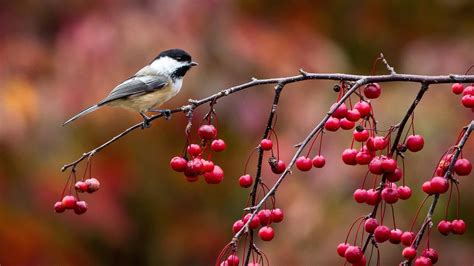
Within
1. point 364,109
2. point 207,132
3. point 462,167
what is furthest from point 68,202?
point 462,167

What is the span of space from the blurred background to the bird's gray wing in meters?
0.90

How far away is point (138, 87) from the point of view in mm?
4055

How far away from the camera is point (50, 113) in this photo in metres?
4.99

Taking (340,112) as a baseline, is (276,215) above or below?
below

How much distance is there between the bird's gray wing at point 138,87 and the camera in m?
3.98

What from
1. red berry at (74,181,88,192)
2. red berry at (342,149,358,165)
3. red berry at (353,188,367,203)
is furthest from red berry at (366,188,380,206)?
red berry at (74,181,88,192)

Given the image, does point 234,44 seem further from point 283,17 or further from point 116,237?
point 116,237

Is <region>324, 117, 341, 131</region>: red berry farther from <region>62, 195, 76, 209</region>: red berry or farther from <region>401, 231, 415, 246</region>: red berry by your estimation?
<region>62, 195, 76, 209</region>: red berry

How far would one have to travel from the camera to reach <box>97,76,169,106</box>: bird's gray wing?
13.1 ft

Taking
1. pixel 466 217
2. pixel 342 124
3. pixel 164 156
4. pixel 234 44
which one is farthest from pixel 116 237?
pixel 342 124

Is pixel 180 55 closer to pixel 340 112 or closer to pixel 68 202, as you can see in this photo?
pixel 68 202

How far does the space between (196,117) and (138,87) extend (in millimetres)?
1472

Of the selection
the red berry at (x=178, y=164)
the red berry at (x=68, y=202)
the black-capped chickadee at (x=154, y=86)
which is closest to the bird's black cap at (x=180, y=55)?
the black-capped chickadee at (x=154, y=86)

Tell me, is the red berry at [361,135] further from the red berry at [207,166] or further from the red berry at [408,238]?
the red berry at [207,166]
